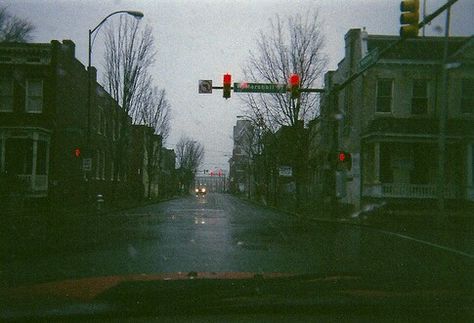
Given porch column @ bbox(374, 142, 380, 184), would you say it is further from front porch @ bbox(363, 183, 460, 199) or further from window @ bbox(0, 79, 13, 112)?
window @ bbox(0, 79, 13, 112)

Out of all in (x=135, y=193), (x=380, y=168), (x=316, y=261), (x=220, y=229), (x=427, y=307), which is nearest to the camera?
(x=427, y=307)

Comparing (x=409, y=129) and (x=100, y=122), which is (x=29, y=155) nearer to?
(x=100, y=122)

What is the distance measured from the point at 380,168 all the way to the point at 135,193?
2973 cm

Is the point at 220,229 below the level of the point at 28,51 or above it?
below

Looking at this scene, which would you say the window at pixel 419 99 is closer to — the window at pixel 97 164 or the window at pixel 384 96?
the window at pixel 384 96

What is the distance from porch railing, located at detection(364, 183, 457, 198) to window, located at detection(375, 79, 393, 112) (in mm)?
→ 4122

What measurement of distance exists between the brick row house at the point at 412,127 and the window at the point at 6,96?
670 inches

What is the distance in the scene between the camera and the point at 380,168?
29.9 metres

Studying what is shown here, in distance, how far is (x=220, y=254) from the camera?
11.9 metres

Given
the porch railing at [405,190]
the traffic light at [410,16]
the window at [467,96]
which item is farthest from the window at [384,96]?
the traffic light at [410,16]

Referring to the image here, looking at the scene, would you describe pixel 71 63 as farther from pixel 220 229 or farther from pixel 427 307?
pixel 427 307

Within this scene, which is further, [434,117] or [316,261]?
[434,117]

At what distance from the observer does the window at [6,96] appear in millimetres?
31078

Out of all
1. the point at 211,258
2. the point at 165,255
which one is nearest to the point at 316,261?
the point at 211,258
